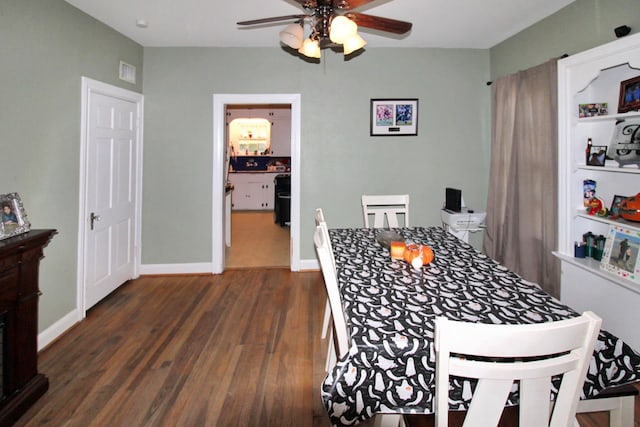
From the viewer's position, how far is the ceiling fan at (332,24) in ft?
6.38

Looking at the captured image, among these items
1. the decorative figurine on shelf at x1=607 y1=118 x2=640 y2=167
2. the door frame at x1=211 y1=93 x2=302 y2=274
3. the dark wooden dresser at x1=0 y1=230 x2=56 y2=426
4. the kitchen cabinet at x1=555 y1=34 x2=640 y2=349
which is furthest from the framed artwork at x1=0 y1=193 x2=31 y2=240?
the decorative figurine on shelf at x1=607 y1=118 x2=640 y2=167

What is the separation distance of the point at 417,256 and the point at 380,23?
1.42m

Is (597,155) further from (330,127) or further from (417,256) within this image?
(330,127)

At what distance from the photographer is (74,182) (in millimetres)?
2914

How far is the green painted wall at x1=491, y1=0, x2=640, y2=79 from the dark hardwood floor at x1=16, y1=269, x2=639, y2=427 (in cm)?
259

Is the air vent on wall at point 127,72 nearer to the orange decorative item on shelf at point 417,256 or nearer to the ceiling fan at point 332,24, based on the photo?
the ceiling fan at point 332,24

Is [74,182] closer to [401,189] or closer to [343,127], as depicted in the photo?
[343,127]

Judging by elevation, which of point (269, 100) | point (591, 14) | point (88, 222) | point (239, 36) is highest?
point (239, 36)

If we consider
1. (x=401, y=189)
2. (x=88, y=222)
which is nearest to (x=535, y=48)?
(x=401, y=189)

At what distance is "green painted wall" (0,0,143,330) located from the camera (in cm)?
228

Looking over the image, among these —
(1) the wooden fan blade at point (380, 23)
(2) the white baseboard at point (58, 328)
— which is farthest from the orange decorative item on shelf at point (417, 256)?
(2) the white baseboard at point (58, 328)

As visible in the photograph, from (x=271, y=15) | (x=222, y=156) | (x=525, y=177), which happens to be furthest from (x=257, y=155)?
(x=525, y=177)

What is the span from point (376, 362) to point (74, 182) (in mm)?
2848

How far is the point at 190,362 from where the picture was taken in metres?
2.42
